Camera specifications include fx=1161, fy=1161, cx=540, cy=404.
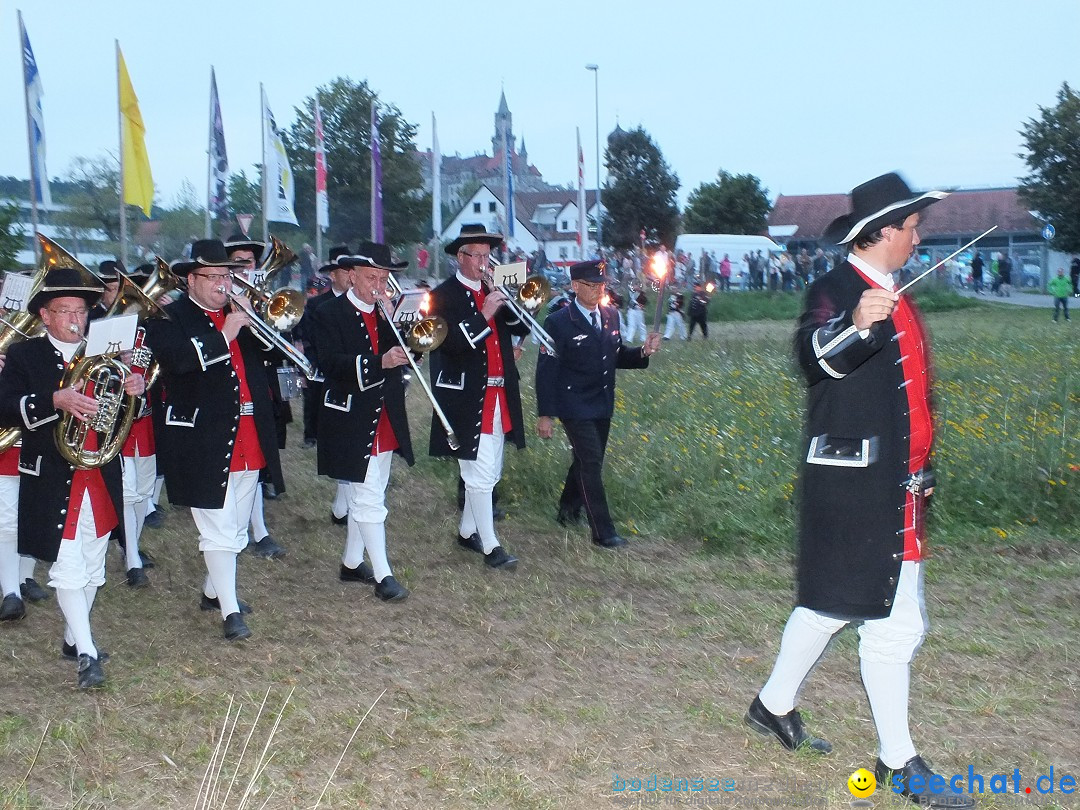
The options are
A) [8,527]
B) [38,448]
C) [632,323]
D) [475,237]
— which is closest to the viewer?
[38,448]

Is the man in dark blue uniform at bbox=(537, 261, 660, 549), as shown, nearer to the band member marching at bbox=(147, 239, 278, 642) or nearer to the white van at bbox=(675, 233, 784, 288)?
the band member marching at bbox=(147, 239, 278, 642)

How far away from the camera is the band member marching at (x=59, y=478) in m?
5.52

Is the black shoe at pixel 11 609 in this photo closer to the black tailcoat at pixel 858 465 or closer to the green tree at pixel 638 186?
the black tailcoat at pixel 858 465

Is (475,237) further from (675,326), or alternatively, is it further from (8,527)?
(675,326)

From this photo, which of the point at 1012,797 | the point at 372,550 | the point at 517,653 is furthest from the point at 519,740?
the point at 372,550

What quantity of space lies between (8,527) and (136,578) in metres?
1.15

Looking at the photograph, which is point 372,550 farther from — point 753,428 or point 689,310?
point 689,310

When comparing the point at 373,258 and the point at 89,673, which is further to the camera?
the point at 373,258

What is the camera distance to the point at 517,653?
19.8ft

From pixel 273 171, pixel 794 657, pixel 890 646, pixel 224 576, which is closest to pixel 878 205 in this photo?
pixel 890 646

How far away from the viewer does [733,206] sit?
56.1 metres

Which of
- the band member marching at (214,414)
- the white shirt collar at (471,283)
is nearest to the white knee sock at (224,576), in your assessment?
the band member marching at (214,414)

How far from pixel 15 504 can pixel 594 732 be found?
3.68 m

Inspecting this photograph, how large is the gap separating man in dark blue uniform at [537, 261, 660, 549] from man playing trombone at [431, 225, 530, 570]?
0.57 m
